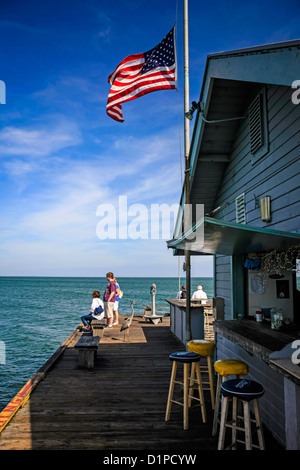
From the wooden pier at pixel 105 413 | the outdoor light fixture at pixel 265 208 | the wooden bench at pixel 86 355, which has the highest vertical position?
the outdoor light fixture at pixel 265 208

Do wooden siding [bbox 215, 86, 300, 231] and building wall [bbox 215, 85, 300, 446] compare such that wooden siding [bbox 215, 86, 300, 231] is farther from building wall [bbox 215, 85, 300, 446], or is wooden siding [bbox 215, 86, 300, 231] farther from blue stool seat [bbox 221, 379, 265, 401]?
blue stool seat [bbox 221, 379, 265, 401]

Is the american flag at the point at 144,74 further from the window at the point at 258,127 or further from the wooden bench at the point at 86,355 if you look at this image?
the wooden bench at the point at 86,355

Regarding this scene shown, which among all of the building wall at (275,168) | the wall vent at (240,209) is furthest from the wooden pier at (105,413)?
the wall vent at (240,209)

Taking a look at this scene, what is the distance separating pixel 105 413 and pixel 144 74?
6851 mm

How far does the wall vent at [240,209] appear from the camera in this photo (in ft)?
19.8

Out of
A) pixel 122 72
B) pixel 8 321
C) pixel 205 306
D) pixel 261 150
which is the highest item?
pixel 122 72

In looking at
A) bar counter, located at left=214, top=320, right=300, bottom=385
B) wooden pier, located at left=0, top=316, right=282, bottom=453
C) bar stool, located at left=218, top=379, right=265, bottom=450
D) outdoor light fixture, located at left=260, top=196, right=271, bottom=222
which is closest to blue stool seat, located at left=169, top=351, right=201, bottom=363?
bar counter, located at left=214, top=320, right=300, bottom=385

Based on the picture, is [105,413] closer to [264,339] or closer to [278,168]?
[264,339]

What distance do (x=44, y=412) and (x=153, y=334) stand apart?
6.92 metres

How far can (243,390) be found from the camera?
325 cm

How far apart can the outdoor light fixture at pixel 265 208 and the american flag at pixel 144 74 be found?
3.83m

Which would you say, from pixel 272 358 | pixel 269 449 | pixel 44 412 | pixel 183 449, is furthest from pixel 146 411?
pixel 272 358

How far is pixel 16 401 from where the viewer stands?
5.10 metres

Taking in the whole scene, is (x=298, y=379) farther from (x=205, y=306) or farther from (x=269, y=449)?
(x=205, y=306)
